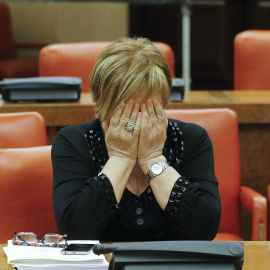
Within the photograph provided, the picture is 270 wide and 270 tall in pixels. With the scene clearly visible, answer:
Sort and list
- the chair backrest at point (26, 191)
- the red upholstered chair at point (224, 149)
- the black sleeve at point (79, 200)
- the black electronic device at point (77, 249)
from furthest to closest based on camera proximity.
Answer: the red upholstered chair at point (224, 149) < the chair backrest at point (26, 191) < the black sleeve at point (79, 200) < the black electronic device at point (77, 249)

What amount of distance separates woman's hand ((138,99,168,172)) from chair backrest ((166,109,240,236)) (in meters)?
0.36

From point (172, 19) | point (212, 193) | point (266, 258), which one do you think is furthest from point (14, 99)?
point (172, 19)

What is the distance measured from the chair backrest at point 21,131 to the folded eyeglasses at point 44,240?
0.67m

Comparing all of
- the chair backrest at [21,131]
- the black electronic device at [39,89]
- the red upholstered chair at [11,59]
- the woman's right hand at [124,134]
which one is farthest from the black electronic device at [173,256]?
the red upholstered chair at [11,59]

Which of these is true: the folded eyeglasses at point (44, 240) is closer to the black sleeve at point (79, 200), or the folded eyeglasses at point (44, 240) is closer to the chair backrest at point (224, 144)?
the black sleeve at point (79, 200)

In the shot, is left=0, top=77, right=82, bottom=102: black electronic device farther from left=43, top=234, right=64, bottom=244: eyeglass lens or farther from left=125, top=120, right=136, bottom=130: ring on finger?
left=43, top=234, right=64, bottom=244: eyeglass lens

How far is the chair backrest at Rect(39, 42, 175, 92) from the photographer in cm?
311

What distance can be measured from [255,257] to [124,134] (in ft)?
1.71

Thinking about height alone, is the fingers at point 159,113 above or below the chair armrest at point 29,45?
above

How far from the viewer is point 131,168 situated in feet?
5.78

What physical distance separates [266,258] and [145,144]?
50 cm

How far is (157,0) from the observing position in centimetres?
415

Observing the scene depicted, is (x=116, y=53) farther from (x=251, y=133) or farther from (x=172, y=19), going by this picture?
(x=172, y=19)

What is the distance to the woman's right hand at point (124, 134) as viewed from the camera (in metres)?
1.74
